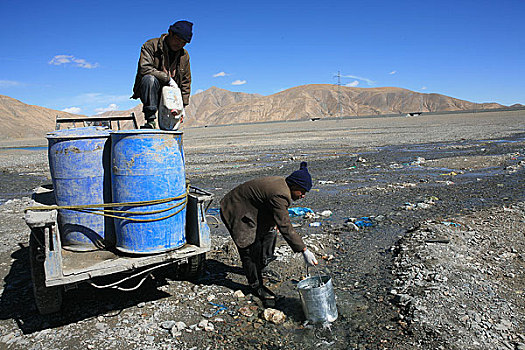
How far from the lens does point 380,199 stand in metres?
7.92

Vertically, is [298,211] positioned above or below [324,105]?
below

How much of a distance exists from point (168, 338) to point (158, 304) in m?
0.64

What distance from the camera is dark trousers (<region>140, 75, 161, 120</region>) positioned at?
4.10 metres

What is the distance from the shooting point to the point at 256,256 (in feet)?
13.2

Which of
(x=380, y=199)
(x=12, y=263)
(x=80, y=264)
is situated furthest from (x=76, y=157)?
(x=380, y=199)

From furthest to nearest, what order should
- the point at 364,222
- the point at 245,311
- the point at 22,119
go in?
the point at 22,119 < the point at 364,222 < the point at 245,311

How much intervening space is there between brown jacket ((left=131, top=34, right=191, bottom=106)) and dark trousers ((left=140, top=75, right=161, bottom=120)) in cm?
6

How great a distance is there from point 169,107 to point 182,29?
0.83 meters

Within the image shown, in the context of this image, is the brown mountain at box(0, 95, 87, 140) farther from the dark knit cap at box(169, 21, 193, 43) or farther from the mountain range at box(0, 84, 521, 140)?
the dark knit cap at box(169, 21, 193, 43)

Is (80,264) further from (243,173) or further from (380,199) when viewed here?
(243,173)

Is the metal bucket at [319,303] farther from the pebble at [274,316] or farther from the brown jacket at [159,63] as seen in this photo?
the brown jacket at [159,63]

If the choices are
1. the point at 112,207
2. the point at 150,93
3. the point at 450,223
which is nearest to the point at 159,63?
the point at 150,93

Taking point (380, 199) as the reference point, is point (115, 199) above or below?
above

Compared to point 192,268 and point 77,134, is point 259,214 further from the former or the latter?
point 77,134
